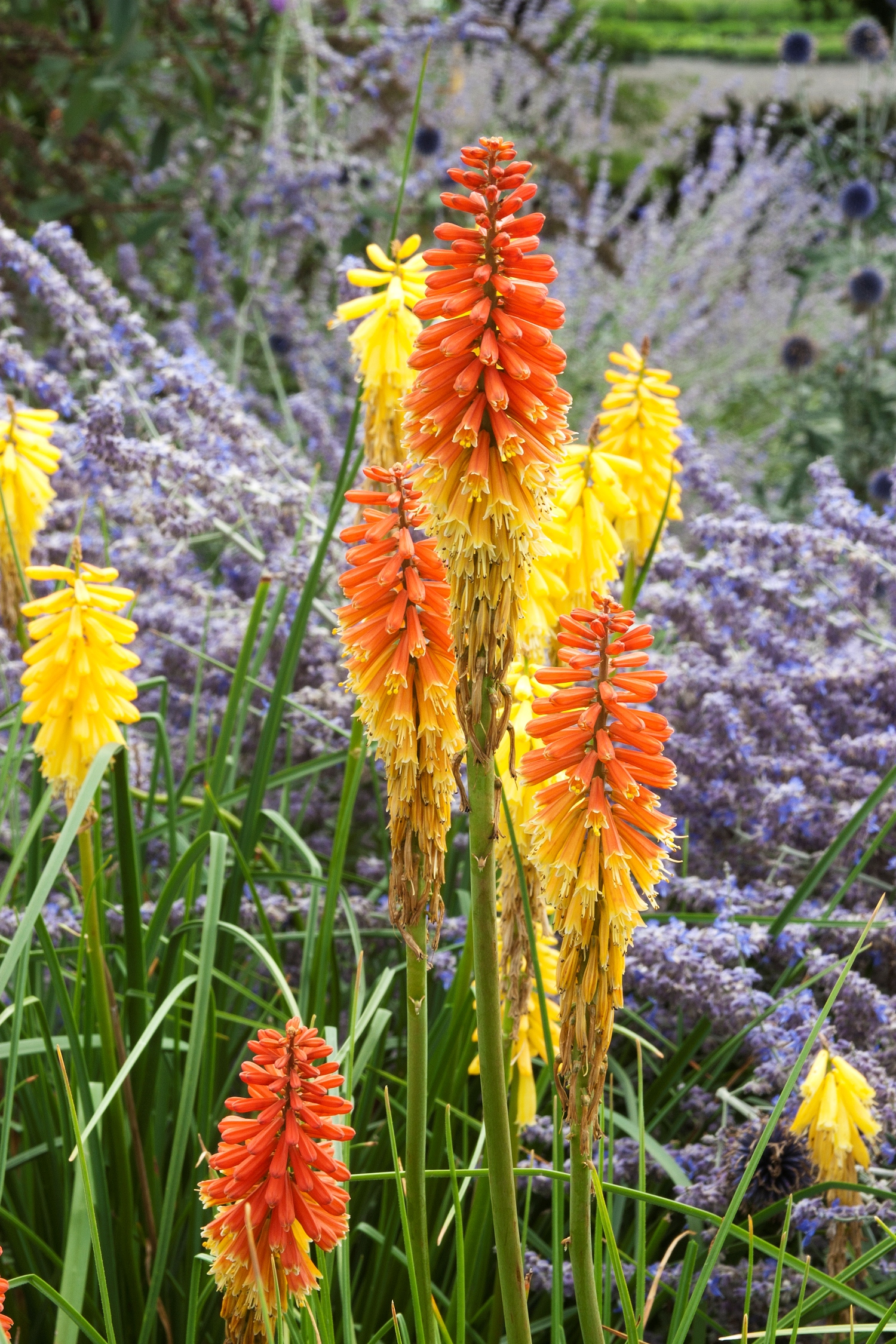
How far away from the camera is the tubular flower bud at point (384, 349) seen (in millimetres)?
2484

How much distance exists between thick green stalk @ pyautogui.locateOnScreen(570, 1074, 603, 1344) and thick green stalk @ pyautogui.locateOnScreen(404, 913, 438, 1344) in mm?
201

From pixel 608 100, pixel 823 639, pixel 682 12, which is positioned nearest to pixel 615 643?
pixel 823 639

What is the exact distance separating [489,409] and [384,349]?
3.57 feet

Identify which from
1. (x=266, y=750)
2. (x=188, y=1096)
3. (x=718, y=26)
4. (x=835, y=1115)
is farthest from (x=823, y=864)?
(x=718, y=26)

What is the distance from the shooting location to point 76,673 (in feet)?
7.34

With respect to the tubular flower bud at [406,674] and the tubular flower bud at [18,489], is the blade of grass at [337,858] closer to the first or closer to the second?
the tubular flower bud at [406,674]

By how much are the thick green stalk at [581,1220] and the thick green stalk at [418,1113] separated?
201 millimetres

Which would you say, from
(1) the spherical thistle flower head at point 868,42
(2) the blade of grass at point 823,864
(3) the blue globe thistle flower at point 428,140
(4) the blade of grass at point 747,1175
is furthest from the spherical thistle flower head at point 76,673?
(1) the spherical thistle flower head at point 868,42

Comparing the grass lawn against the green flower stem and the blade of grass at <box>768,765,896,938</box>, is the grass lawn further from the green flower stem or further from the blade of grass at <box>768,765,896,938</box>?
the green flower stem

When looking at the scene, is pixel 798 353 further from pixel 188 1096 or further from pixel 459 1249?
pixel 459 1249

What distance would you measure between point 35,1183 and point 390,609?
65.4 inches

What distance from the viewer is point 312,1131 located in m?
1.43

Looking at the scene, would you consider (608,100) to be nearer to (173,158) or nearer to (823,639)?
(173,158)

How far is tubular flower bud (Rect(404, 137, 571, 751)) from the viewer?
1.42 meters
